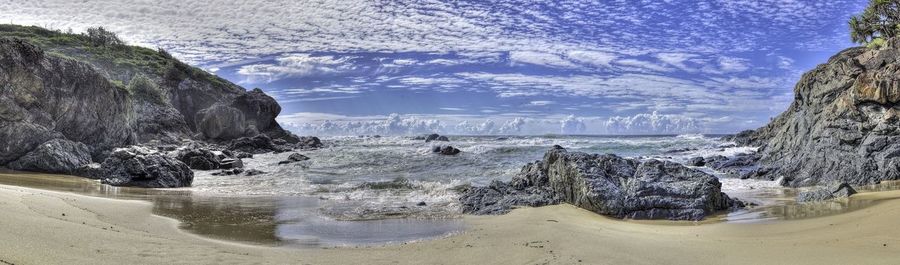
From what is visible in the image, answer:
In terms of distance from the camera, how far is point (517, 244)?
7621 mm

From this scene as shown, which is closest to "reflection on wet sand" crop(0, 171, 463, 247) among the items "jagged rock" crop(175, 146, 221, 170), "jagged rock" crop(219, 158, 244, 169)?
"jagged rock" crop(175, 146, 221, 170)

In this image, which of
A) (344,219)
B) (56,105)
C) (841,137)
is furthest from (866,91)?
(56,105)

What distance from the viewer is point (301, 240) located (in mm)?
8641

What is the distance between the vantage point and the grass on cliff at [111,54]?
58.1 meters

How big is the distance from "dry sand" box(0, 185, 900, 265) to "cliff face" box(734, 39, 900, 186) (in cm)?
777

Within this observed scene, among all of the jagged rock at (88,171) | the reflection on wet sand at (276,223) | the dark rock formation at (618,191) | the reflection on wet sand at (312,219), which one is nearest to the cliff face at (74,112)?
the jagged rock at (88,171)

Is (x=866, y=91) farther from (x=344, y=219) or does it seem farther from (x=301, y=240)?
(x=301, y=240)

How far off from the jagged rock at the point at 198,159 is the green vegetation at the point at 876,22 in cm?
3543

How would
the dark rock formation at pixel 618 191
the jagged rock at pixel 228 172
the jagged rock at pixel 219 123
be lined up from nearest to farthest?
1. the dark rock formation at pixel 618 191
2. the jagged rock at pixel 228 172
3. the jagged rock at pixel 219 123

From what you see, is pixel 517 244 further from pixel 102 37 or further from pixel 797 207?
pixel 102 37

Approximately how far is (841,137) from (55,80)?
110ft

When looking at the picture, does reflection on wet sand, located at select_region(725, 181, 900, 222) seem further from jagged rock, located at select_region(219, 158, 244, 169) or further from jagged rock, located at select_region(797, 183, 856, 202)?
jagged rock, located at select_region(219, 158, 244, 169)

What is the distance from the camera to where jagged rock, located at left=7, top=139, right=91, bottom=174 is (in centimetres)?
1922

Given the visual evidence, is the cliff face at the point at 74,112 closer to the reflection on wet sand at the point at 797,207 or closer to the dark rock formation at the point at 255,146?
the dark rock formation at the point at 255,146
